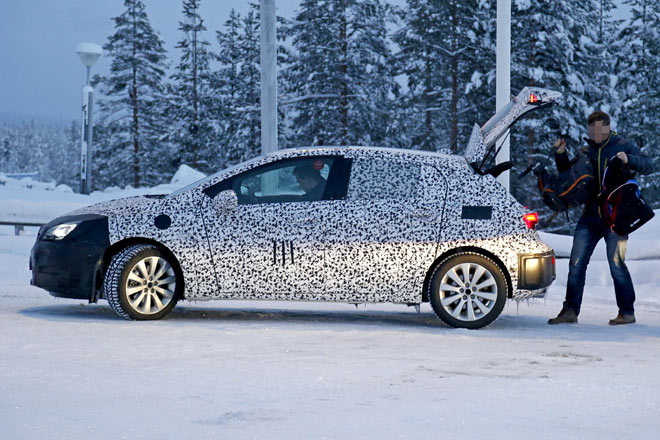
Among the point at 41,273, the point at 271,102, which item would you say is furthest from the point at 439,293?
the point at 271,102

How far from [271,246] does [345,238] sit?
67 cm

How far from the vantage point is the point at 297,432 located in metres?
5.16

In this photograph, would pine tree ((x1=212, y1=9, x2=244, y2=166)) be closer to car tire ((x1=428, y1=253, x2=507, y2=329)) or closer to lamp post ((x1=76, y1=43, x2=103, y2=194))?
lamp post ((x1=76, y1=43, x2=103, y2=194))

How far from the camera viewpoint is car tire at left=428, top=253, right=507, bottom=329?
904 cm

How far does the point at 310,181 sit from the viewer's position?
928 cm

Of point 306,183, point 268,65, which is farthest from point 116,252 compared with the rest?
point 268,65

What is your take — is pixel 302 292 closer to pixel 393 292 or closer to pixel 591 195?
pixel 393 292

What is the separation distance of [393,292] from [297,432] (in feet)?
13.1

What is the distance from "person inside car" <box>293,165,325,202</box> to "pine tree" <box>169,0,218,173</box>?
54.2 metres

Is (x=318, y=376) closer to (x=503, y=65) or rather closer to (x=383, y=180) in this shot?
(x=383, y=180)

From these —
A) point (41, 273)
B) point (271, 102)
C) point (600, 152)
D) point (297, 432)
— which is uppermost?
point (271, 102)

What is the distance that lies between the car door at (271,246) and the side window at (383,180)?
0.24 m

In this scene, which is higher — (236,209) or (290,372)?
(236,209)

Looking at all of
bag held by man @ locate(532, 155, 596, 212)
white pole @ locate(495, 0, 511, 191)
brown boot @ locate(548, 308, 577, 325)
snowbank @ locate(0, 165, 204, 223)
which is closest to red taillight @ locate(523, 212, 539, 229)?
bag held by man @ locate(532, 155, 596, 212)
